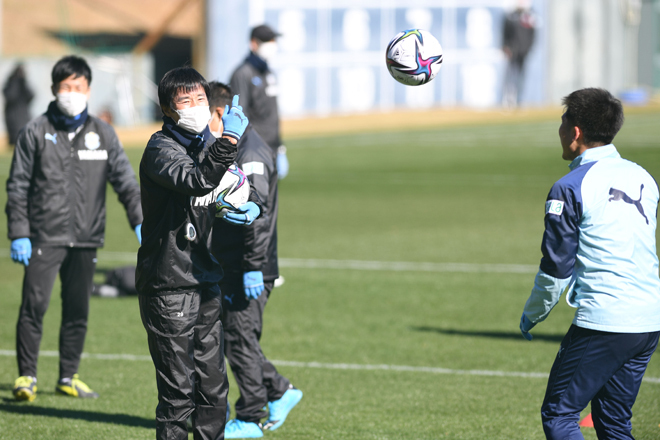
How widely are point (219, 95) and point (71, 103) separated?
133cm

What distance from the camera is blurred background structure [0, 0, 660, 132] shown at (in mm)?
33969

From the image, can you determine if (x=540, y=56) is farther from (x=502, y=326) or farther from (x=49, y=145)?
(x=49, y=145)

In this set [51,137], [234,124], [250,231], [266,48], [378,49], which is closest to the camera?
[234,124]

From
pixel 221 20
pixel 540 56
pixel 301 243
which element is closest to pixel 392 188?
pixel 301 243

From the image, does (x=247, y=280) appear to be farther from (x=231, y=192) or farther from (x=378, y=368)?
(x=378, y=368)

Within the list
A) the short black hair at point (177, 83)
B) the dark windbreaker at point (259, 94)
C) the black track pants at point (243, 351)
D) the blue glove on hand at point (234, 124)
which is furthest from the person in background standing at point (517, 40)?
the blue glove on hand at point (234, 124)

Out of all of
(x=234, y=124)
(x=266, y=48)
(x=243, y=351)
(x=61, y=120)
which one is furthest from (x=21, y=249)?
(x=266, y=48)

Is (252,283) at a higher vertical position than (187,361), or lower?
higher

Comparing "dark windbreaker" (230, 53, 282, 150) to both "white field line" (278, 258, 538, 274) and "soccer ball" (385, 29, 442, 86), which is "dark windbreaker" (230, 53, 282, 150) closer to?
"white field line" (278, 258, 538, 274)

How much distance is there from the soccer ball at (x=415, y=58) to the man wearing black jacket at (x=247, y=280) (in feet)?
3.93

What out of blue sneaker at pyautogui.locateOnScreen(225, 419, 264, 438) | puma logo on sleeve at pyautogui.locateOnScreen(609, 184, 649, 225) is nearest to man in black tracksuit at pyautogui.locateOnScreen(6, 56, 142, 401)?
blue sneaker at pyautogui.locateOnScreen(225, 419, 264, 438)

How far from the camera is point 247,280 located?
18.8 feet

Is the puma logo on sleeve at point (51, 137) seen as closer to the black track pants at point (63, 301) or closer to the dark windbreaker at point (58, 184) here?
the dark windbreaker at point (58, 184)

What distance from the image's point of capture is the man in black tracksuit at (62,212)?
21.8 ft
